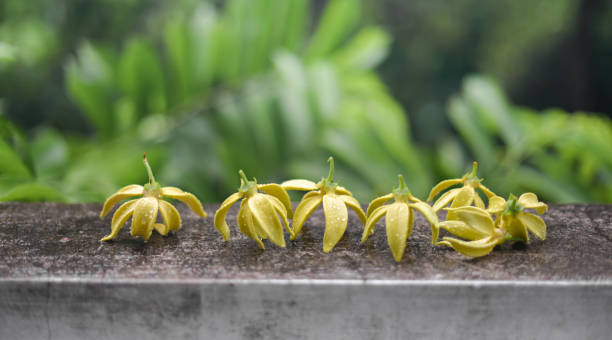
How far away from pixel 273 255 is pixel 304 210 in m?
0.05

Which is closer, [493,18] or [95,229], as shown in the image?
[95,229]

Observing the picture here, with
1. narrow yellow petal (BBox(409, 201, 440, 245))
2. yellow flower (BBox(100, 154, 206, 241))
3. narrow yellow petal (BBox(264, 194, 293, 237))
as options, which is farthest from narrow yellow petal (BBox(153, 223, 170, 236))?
narrow yellow petal (BBox(409, 201, 440, 245))

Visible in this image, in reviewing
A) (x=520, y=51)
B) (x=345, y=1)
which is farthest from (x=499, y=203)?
(x=520, y=51)

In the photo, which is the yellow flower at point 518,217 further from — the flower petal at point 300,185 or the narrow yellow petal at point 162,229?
the narrow yellow petal at point 162,229

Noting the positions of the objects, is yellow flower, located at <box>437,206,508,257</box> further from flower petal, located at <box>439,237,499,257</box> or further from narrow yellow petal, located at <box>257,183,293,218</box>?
narrow yellow petal, located at <box>257,183,293,218</box>

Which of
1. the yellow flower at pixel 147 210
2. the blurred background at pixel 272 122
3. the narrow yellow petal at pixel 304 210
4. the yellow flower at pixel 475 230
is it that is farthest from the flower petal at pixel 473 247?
the blurred background at pixel 272 122

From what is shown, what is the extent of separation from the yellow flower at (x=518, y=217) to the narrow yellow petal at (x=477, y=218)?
16mm

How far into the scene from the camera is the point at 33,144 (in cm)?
94

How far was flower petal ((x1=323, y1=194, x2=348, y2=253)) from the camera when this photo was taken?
0.43 metres

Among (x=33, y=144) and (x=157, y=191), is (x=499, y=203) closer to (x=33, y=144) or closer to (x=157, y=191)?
(x=157, y=191)

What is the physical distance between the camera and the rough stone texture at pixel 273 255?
38cm

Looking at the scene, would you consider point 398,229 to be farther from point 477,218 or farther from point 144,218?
point 144,218

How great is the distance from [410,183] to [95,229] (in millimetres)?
753

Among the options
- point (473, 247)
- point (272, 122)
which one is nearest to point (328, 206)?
point (473, 247)
